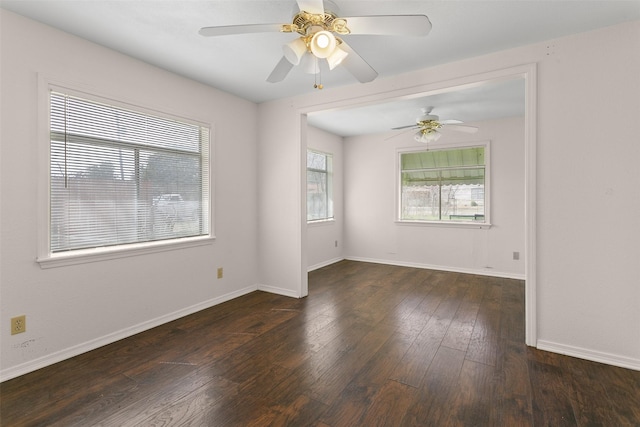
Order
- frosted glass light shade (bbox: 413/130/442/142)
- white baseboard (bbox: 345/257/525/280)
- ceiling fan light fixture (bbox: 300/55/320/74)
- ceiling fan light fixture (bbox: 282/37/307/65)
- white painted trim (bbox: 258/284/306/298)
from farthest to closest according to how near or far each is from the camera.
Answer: white baseboard (bbox: 345/257/525/280)
frosted glass light shade (bbox: 413/130/442/142)
white painted trim (bbox: 258/284/306/298)
ceiling fan light fixture (bbox: 300/55/320/74)
ceiling fan light fixture (bbox: 282/37/307/65)

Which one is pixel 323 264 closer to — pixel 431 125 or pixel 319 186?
pixel 319 186

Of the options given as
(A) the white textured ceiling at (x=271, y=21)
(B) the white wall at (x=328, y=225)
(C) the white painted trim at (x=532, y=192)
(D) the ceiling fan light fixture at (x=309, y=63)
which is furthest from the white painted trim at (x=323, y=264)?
(D) the ceiling fan light fixture at (x=309, y=63)

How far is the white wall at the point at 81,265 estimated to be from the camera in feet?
7.20

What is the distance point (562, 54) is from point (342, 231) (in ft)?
15.2

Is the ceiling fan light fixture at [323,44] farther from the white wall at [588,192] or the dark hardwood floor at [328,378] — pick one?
the dark hardwood floor at [328,378]

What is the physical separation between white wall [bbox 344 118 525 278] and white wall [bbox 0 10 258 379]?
3172 mm

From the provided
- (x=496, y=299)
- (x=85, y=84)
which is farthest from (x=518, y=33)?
(x=85, y=84)

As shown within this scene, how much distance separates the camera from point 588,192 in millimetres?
2439

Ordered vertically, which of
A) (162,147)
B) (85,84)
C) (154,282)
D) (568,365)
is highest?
(85,84)

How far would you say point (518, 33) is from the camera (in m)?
2.45

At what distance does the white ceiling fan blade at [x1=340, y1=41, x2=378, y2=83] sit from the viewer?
6.48 ft

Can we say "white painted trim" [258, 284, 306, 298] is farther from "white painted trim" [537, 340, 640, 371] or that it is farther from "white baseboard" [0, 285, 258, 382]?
"white painted trim" [537, 340, 640, 371]

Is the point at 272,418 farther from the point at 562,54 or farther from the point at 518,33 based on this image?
the point at 562,54

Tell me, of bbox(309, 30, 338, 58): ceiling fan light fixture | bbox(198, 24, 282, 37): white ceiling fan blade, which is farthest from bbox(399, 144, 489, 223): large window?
bbox(198, 24, 282, 37): white ceiling fan blade
